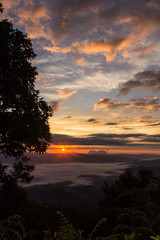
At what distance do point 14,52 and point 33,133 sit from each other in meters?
6.69

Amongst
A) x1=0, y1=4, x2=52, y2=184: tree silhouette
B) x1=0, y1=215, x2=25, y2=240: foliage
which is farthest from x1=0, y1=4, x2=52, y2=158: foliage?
x1=0, y1=215, x2=25, y2=240: foliage

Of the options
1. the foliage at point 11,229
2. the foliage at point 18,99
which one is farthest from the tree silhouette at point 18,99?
the foliage at point 11,229

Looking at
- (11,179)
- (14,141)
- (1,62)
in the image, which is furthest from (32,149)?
(1,62)

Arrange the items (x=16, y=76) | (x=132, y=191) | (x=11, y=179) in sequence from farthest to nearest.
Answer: (x=11, y=179) → (x=16, y=76) → (x=132, y=191)

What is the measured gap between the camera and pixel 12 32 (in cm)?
1449

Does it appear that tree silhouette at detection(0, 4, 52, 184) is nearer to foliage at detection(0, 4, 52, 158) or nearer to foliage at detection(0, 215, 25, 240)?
foliage at detection(0, 4, 52, 158)

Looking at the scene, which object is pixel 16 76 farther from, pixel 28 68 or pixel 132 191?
pixel 132 191

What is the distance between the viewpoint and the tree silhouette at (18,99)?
45.0ft

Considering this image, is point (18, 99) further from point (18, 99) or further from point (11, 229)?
point (11, 229)

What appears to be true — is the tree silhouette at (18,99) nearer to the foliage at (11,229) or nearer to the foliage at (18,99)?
the foliage at (18,99)

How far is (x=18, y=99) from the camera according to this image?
48.0 feet

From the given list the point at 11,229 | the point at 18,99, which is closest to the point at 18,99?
the point at 18,99

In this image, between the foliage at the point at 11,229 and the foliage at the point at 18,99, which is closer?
the foliage at the point at 11,229

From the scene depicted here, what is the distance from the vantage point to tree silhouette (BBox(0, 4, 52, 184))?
13.7 metres
